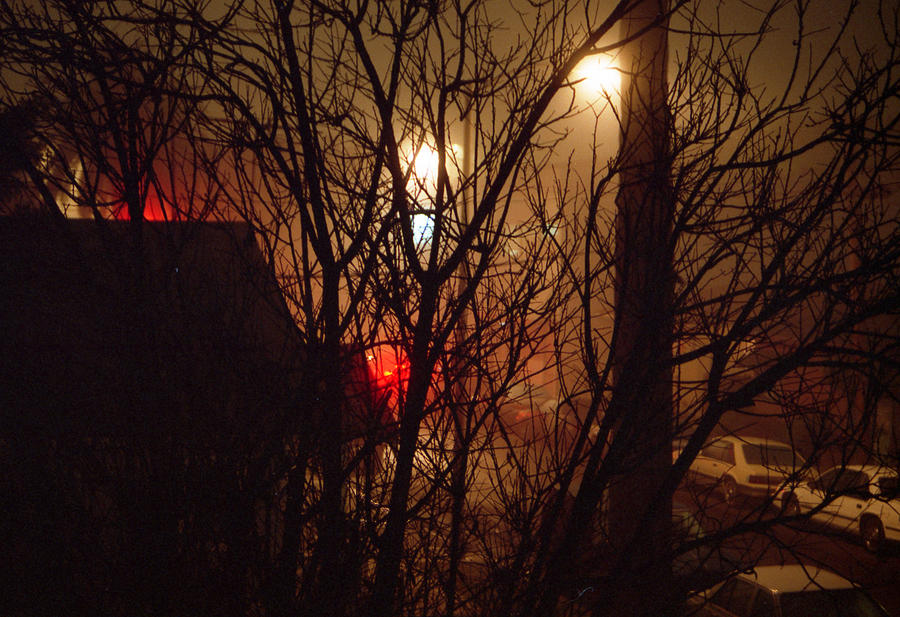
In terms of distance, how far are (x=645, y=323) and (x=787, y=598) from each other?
4.91 metres

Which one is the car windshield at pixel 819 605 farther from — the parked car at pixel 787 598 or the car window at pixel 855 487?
the car window at pixel 855 487

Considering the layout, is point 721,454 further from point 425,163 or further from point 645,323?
point 425,163

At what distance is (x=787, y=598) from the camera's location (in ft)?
23.9

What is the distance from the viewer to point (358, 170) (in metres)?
4.55

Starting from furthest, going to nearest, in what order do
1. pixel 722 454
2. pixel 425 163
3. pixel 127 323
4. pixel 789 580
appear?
pixel 722 454
pixel 789 580
pixel 425 163
pixel 127 323

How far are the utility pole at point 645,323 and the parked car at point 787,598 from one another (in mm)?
2914

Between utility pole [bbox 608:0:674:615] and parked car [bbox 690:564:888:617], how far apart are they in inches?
115

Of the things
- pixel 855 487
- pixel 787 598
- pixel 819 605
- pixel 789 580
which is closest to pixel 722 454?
pixel 789 580

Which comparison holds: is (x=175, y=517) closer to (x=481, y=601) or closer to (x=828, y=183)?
(x=481, y=601)

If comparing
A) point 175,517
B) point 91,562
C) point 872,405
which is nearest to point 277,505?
point 175,517

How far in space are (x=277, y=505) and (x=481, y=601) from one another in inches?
89.0

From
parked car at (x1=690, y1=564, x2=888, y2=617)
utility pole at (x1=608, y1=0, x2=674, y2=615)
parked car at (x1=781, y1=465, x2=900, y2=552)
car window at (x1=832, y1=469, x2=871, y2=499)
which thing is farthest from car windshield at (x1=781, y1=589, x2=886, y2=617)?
utility pole at (x1=608, y1=0, x2=674, y2=615)

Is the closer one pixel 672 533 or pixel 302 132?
pixel 302 132

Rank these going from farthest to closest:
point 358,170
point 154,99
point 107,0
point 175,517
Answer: point 358,170 < point 175,517 < point 154,99 < point 107,0
